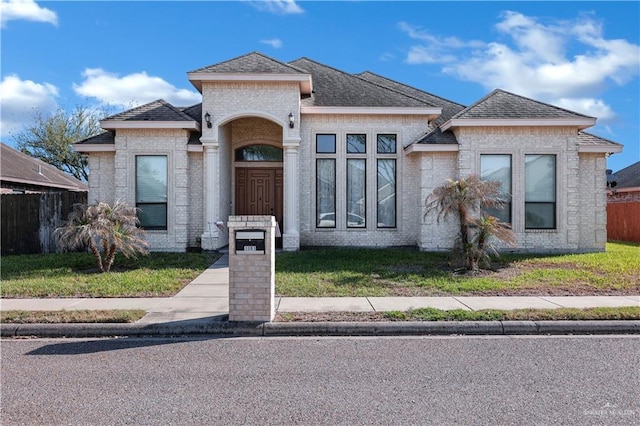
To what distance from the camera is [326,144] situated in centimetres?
1528

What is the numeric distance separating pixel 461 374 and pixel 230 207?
12.5m

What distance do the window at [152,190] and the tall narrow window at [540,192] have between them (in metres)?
11.2

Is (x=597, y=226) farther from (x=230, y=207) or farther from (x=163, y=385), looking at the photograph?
(x=163, y=385)

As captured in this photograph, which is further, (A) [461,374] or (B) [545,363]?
(B) [545,363]

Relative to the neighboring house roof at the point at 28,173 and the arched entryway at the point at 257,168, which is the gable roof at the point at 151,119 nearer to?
the arched entryway at the point at 257,168

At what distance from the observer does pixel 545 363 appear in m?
5.32

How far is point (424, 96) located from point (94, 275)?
13568mm

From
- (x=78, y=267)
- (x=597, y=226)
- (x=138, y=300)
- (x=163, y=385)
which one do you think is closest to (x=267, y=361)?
(x=163, y=385)

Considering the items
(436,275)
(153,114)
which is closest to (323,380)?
(436,275)

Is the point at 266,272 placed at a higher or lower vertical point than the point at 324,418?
higher

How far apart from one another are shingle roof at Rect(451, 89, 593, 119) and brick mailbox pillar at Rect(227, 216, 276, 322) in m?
9.27

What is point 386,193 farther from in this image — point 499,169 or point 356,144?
point 499,169

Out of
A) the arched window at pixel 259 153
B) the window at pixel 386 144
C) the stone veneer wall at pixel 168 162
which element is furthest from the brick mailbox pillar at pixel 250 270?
the arched window at pixel 259 153

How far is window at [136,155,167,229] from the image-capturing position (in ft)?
47.4
